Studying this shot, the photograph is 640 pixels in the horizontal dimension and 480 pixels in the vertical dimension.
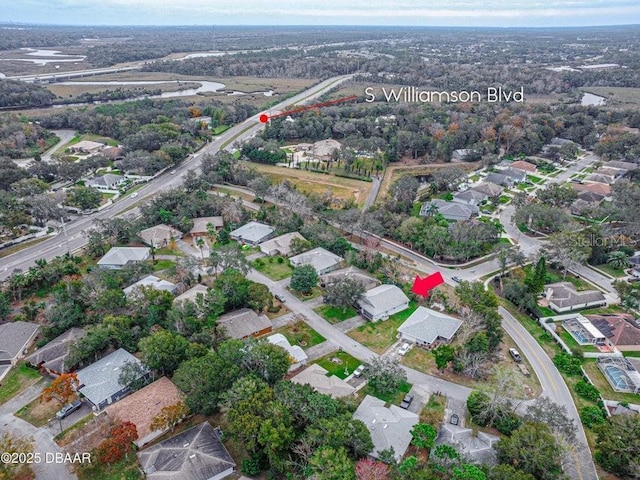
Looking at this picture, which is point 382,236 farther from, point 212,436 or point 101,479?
point 101,479

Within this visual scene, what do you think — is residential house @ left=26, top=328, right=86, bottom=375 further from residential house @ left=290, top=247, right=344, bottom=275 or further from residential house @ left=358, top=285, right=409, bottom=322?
residential house @ left=358, top=285, right=409, bottom=322

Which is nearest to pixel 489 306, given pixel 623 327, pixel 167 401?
pixel 623 327

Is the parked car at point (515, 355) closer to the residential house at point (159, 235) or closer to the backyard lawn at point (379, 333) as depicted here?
the backyard lawn at point (379, 333)

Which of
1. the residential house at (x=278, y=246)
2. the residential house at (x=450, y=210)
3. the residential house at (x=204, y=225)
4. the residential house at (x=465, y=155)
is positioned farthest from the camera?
the residential house at (x=465, y=155)

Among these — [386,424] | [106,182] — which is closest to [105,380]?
[386,424]

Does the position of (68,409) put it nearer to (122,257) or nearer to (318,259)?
(122,257)

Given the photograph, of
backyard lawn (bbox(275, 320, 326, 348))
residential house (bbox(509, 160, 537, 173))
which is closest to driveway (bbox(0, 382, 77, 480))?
backyard lawn (bbox(275, 320, 326, 348))

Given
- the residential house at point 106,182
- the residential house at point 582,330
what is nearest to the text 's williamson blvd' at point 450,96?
the residential house at point 106,182

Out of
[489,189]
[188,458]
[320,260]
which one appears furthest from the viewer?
[489,189]
